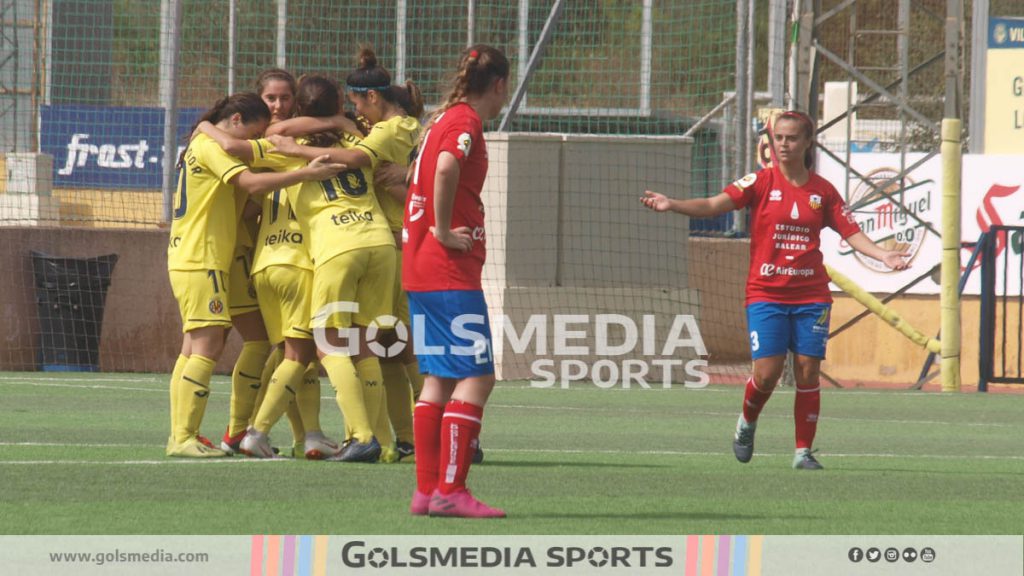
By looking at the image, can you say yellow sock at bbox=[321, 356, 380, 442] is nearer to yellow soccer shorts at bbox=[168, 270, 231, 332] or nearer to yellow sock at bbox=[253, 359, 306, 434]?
yellow sock at bbox=[253, 359, 306, 434]

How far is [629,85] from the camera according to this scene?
68.9ft

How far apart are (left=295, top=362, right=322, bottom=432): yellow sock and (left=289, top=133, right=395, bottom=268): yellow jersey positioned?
27.8 inches

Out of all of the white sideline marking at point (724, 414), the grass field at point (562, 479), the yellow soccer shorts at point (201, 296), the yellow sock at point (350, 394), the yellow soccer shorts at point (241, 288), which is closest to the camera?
the grass field at point (562, 479)

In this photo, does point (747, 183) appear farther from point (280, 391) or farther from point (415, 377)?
point (280, 391)

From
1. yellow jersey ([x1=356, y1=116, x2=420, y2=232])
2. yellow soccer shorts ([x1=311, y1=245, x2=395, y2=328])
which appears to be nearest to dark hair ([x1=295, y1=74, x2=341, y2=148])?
yellow jersey ([x1=356, y1=116, x2=420, y2=232])

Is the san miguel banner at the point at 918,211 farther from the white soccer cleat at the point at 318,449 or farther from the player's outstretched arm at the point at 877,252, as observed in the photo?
the white soccer cleat at the point at 318,449

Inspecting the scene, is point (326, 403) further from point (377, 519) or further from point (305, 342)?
point (377, 519)

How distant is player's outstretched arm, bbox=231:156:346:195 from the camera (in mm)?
8242
